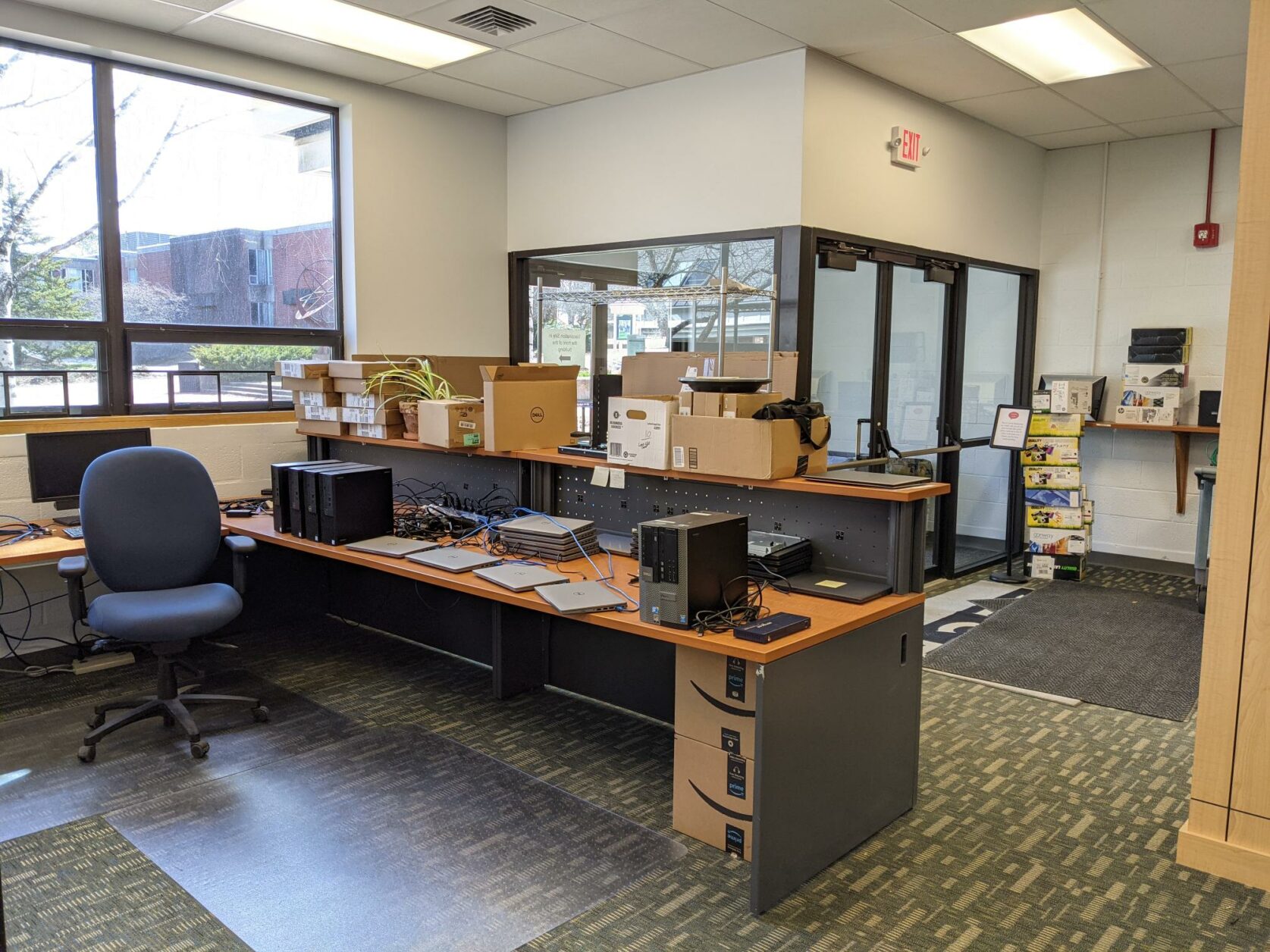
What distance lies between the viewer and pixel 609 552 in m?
3.33

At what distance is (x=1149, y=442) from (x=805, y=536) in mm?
4207

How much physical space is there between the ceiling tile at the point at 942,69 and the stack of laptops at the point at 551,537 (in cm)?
265

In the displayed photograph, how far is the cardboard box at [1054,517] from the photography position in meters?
5.75

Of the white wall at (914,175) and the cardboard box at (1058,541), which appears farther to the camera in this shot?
the cardboard box at (1058,541)

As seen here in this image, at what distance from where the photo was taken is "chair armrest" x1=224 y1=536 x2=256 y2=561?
3.50 metres

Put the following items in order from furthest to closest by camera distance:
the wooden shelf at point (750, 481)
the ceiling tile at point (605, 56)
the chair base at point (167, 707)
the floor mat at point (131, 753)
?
the ceiling tile at point (605, 56), the chair base at point (167, 707), the floor mat at point (131, 753), the wooden shelf at point (750, 481)

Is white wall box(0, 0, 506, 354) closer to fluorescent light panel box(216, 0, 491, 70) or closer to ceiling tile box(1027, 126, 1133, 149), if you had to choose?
fluorescent light panel box(216, 0, 491, 70)

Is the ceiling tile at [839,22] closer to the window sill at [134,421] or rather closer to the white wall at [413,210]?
the white wall at [413,210]

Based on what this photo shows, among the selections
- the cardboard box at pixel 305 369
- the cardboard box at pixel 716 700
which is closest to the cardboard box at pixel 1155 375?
the cardboard box at pixel 716 700

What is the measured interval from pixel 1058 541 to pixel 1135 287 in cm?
173

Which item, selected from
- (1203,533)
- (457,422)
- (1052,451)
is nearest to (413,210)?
(457,422)

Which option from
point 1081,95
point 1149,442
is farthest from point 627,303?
point 1149,442

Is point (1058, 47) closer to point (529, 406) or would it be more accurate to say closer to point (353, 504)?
point (529, 406)

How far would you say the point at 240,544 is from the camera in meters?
3.52
